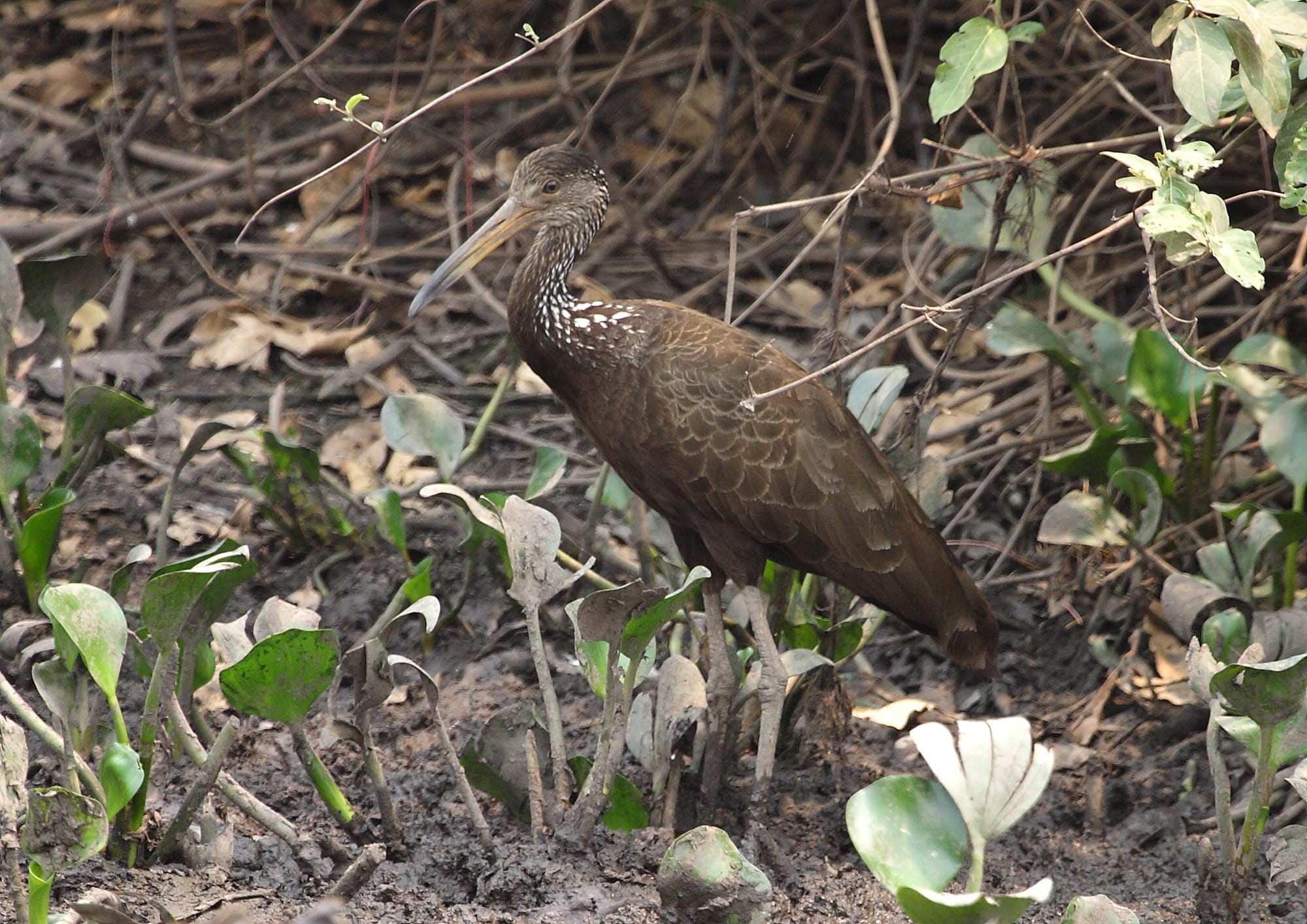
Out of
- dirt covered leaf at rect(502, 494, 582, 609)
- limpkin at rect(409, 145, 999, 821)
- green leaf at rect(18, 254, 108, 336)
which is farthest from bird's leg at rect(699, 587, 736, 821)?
green leaf at rect(18, 254, 108, 336)

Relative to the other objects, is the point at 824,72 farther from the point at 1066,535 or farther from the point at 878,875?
the point at 878,875

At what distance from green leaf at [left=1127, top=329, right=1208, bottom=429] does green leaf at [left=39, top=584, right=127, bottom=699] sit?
289cm

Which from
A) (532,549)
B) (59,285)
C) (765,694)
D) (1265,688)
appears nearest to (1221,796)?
(1265,688)

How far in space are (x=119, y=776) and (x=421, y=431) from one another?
5.67 feet

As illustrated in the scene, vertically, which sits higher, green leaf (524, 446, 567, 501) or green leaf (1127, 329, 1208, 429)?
green leaf (524, 446, 567, 501)

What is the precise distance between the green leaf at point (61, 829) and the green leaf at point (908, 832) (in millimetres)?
1323

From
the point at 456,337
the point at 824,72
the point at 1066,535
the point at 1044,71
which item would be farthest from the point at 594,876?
the point at 824,72

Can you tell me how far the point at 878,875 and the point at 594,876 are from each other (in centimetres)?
70

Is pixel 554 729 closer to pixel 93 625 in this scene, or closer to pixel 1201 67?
pixel 93 625

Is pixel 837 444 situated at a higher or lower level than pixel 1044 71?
lower

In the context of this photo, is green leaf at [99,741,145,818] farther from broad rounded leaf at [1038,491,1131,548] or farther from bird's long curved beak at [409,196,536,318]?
broad rounded leaf at [1038,491,1131,548]

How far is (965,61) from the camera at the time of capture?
3.06 meters

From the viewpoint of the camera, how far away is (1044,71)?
5.19 meters

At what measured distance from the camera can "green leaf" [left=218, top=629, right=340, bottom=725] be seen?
2.66 meters
